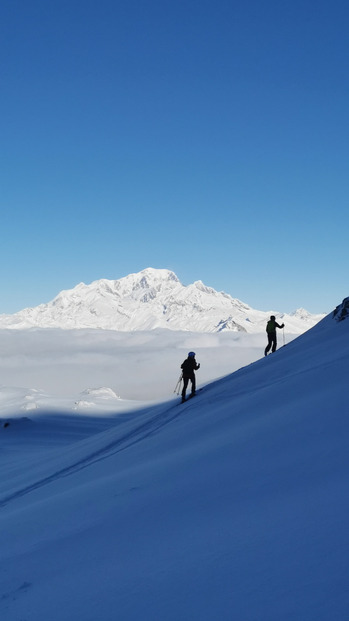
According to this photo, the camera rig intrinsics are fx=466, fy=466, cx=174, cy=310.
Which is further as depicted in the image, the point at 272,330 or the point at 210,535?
the point at 272,330

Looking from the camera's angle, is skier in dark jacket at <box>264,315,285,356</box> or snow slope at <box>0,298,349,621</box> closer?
snow slope at <box>0,298,349,621</box>

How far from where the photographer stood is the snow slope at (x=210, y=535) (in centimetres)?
279

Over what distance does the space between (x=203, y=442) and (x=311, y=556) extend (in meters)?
4.46

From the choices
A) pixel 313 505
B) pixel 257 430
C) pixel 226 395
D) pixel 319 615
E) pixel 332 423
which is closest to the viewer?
pixel 319 615

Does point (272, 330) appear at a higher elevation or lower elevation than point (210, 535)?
higher

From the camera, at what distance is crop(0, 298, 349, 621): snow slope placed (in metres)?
2.79

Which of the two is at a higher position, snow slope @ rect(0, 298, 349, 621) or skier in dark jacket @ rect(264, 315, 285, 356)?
skier in dark jacket @ rect(264, 315, 285, 356)

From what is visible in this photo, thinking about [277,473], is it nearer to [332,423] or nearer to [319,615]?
[332,423]

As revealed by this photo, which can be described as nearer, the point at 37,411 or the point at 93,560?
the point at 93,560

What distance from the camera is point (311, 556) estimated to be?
2.87 metres

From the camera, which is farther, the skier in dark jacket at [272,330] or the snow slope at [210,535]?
the skier in dark jacket at [272,330]

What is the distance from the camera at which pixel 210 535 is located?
3.61 m

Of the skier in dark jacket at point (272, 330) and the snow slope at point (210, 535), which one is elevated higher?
the skier in dark jacket at point (272, 330)

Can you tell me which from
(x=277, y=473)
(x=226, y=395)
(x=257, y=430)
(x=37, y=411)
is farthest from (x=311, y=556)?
(x=37, y=411)
